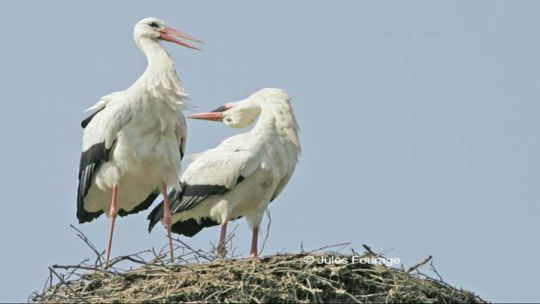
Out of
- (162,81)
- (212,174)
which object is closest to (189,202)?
(212,174)

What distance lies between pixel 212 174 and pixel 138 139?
3.43 ft

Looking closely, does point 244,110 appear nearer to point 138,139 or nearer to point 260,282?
point 138,139

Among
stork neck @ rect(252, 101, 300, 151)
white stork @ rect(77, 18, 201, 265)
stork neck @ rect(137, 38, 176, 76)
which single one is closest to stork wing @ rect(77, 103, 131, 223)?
white stork @ rect(77, 18, 201, 265)

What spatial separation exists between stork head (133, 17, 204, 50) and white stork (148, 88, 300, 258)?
909 mm

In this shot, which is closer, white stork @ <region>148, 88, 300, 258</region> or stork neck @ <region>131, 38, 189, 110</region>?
stork neck @ <region>131, 38, 189, 110</region>

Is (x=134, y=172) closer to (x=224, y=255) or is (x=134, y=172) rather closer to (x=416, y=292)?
(x=224, y=255)

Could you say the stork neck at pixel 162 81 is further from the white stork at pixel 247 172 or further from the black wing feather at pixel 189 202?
the black wing feather at pixel 189 202

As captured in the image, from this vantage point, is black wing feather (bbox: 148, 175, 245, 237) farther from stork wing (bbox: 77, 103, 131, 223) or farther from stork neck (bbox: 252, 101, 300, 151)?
stork wing (bbox: 77, 103, 131, 223)

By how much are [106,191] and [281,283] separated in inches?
116

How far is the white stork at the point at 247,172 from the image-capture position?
13.8 metres

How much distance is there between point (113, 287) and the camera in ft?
37.6

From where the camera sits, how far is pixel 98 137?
1319 centimetres

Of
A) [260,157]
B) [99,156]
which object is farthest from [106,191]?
[260,157]

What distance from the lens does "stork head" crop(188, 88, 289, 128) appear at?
46.3ft
